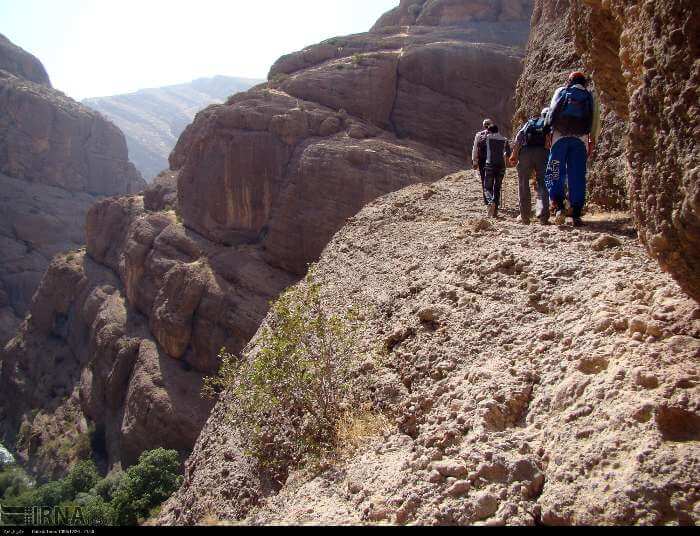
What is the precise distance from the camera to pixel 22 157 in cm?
5588

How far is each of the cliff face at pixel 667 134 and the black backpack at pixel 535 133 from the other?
3.04 metres

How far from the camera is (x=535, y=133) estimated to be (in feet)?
21.3

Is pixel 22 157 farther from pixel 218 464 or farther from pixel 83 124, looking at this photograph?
pixel 218 464

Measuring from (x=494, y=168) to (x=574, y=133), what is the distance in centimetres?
247

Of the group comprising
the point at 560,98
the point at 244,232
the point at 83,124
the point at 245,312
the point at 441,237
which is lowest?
the point at 245,312

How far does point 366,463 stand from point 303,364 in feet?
4.81

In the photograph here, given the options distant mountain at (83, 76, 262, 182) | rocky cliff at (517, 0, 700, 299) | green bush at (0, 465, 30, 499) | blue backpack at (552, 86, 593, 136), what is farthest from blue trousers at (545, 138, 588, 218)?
distant mountain at (83, 76, 262, 182)

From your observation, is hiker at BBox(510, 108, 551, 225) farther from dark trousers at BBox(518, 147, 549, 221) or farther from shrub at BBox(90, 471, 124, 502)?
shrub at BBox(90, 471, 124, 502)

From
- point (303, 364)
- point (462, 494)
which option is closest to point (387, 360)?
point (303, 364)

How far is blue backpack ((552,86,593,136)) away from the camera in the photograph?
5.52m

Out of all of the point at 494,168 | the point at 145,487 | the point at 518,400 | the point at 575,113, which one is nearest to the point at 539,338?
the point at 518,400

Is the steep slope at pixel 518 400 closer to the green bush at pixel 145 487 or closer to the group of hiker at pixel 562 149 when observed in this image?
the group of hiker at pixel 562 149

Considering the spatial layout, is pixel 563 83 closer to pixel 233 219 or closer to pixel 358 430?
pixel 358 430

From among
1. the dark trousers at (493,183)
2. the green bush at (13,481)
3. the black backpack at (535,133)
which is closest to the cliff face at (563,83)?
the black backpack at (535,133)
